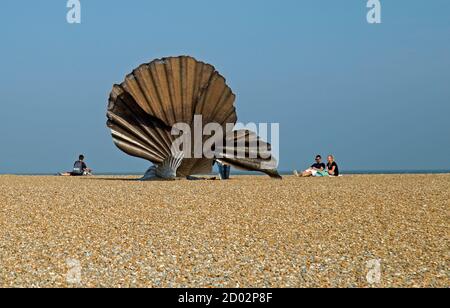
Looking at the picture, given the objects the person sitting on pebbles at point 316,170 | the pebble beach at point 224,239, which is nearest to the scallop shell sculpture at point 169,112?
the person sitting on pebbles at point 316,170

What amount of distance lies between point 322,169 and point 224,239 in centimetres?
1179

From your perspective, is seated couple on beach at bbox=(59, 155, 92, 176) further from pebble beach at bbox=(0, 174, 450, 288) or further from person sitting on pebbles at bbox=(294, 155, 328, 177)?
pebble beach at bbox=(0, 174, 450, 288)

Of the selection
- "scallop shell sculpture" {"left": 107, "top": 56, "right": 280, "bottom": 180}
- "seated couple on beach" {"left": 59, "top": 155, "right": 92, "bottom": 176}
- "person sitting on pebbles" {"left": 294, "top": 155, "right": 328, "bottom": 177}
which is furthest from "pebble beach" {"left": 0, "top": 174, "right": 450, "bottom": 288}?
"seated couple on beach" {"left": 59, "top": 155, "right": 92, "bottom": 176}

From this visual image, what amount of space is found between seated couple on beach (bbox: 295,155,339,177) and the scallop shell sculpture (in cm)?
298

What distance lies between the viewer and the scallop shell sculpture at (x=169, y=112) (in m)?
14.5

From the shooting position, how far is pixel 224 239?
6.69m

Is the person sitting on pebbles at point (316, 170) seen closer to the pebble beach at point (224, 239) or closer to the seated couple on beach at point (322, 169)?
the seated couple on beach at point (322, 169)

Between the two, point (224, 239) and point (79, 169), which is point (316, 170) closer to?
point (79, 169)

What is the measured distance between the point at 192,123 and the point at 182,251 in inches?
352

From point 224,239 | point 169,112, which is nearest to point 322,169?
point 169,112

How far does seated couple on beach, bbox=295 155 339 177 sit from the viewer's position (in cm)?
1792

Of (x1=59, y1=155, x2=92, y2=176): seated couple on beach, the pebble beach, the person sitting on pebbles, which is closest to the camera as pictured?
the pebble beach

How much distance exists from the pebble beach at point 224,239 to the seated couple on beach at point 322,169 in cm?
750

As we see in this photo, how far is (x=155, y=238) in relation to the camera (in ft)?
22.0
